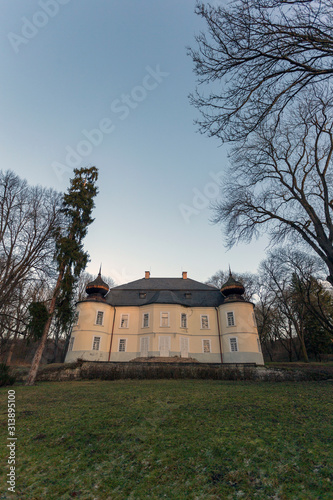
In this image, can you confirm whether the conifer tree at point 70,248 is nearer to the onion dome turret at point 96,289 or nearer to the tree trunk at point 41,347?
the tree trunk at point 41,347

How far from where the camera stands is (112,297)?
98.5ft

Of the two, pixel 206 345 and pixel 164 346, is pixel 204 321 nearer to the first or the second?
pixel 206 345

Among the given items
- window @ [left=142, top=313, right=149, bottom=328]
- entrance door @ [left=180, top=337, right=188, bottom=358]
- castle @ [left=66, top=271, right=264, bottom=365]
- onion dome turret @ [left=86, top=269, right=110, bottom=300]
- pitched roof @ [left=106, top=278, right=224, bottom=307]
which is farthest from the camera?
pitched roof @ [left=106, top=278, right=224, bottom=307]

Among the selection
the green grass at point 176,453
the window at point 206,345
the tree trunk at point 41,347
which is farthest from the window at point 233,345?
the green grass at point 176,453

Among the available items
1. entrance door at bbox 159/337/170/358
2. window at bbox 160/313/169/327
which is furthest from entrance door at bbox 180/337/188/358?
window at bbox 160/313/169/327

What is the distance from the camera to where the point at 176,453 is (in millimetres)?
3742

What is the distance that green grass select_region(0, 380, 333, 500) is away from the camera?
9.52 feet

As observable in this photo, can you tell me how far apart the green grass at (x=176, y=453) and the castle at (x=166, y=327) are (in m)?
19.8

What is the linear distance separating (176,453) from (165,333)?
75.1 ft

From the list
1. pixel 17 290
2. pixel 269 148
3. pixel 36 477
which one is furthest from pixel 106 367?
pixel 269 148

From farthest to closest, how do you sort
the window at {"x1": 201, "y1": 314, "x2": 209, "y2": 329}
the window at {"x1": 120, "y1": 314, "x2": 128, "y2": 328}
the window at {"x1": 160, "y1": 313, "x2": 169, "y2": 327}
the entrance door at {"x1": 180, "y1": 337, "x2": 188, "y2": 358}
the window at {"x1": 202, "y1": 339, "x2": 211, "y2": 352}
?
1. the window at {"x1": 120, "y1": 314, "x2": 128, "y2": 328}
2. the window at {"x1": 201, "y1": 314, "x2": 209, "y2": 329}
3. the window at {"x1": 202, "y1": 339, "x2": 211, "y2": 352}
4. the window at {"x1": 160, "y1": 313, "x2": 169, "y2": 327}
5. the entrance door at {"x1": 180, "y1": 337, "x2": 188, "y2": 358}

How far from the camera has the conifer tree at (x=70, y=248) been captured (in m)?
15.3

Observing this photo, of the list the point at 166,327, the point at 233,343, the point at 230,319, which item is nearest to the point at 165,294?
the point at 166,327

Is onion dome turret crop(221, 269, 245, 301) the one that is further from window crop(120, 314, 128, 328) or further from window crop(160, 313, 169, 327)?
window crop(120, 314, 128, 328)
